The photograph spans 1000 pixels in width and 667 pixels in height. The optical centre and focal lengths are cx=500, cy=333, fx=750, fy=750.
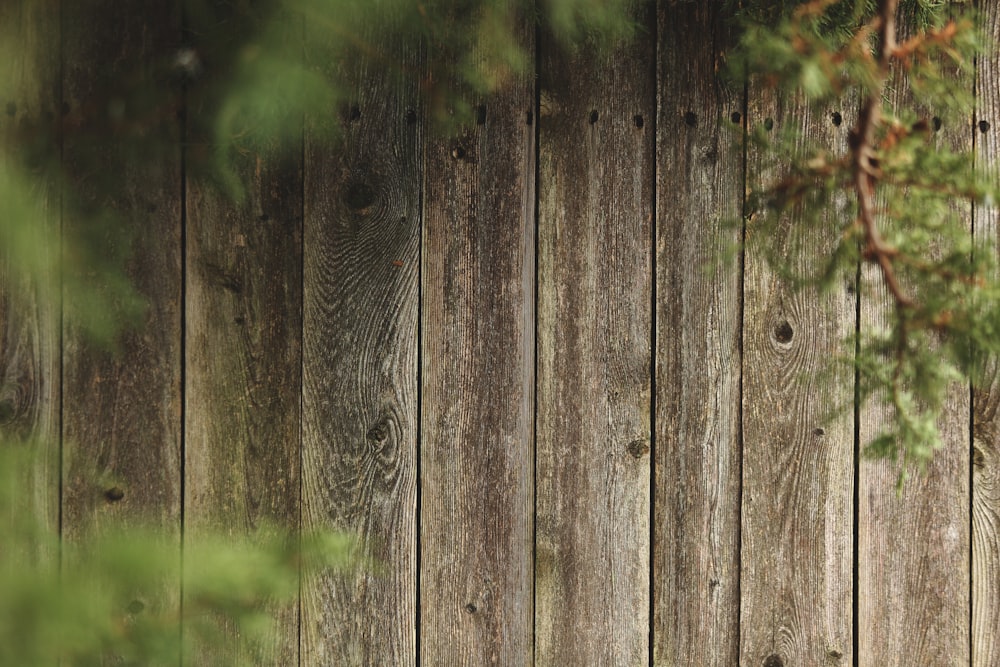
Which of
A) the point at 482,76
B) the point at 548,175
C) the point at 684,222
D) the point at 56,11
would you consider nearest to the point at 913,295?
the point at 684,222

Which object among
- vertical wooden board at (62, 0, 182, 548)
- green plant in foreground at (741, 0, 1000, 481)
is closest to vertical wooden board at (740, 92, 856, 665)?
green plant in foreground at (741, 0, 1000, 481)

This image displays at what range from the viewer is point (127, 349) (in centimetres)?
115

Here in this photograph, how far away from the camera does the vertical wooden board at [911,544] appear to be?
1154 millimetres

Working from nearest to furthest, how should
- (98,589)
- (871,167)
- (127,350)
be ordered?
(98,589) → (871,167) → (127,350)

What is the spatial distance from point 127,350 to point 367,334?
369 millimetres

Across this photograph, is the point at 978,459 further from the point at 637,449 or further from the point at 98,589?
the point at 98,589

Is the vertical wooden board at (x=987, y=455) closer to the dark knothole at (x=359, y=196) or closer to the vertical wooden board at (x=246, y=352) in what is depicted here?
the dark knothole at (x=359, y=196)

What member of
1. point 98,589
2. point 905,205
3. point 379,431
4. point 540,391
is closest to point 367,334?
point 379,431

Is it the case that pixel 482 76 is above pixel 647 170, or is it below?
above

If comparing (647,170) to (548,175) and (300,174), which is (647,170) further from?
(300,174)

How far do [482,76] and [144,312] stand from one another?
63 centimetres

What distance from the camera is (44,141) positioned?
788 mm

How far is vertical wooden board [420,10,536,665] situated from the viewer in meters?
1.16

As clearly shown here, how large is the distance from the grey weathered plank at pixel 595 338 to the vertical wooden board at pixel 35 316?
0.74 meters
